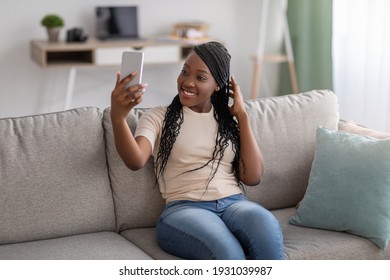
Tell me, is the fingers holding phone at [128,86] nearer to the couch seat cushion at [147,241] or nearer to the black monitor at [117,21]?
the couch seat cushion at [147,241]

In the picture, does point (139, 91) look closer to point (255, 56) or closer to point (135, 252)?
point (135, 252)

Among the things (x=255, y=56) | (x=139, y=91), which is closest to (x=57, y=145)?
(x=139, y=91)

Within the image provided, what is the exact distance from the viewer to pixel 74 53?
478 cm

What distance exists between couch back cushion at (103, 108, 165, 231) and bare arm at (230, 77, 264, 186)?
0.32 m

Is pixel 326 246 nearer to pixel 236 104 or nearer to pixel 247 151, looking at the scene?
pixel 247 151

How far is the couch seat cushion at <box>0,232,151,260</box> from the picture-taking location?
91.0 inches

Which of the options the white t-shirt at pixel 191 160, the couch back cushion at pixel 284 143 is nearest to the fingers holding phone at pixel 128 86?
the white t-shirt at pixel 191 160

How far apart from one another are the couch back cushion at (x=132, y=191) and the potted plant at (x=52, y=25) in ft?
7.02

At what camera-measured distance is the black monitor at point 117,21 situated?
15.8 ft

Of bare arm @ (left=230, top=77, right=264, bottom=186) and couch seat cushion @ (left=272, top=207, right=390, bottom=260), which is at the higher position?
bare arm @ (left=230, top=77, right=264, bottom=186)

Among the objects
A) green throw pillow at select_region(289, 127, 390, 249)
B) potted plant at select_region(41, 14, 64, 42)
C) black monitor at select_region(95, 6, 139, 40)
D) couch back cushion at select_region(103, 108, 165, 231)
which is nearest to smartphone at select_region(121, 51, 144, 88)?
couch back cushion at select_region(103, 108, 165, 231)

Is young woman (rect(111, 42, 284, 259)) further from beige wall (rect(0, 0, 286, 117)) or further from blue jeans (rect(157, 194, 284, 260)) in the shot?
beige wall (rect(0, 0, 286, 117))

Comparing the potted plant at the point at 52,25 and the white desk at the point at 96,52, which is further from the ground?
the potted plant at the point at 52,25
